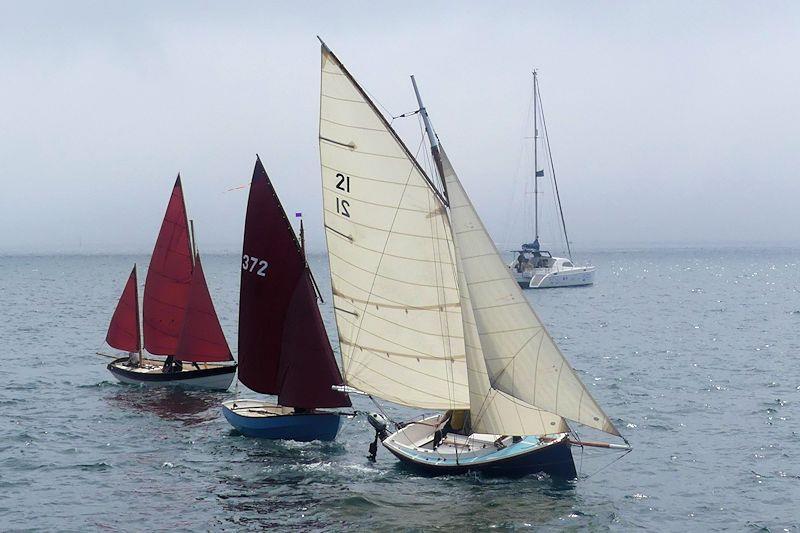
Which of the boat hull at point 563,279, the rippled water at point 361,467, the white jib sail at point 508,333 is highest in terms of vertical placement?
the white jib sail at point 508,333

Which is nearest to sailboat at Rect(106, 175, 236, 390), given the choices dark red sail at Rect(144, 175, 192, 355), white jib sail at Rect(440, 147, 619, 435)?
dark red sail at Rect(144, 175, 192, 355)

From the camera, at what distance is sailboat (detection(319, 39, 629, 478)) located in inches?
1145

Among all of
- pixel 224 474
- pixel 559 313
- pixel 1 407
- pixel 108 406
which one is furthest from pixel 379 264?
pixel 559 313

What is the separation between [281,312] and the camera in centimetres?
3669

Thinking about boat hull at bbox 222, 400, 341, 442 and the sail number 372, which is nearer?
boat hull at bbox 222, 400, 341, 442

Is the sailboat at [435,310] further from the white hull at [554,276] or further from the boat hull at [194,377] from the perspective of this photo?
the white hull at [554,276]

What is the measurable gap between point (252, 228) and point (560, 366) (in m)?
14.0

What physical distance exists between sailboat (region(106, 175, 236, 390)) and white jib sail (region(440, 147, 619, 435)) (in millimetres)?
20373

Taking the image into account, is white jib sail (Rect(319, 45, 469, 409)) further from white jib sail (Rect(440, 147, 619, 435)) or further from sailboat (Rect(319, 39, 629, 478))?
white jib sail (Rect(440, 147, 619, 435))

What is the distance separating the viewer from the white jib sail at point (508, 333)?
29.0 metres

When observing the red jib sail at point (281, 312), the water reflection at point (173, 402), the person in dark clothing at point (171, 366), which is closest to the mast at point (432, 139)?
the red jib sail at point (281, 312)

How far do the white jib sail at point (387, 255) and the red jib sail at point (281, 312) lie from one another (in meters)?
3.93

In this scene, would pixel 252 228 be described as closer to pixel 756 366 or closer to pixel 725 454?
pixel 725 454

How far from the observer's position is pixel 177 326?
162 feet
